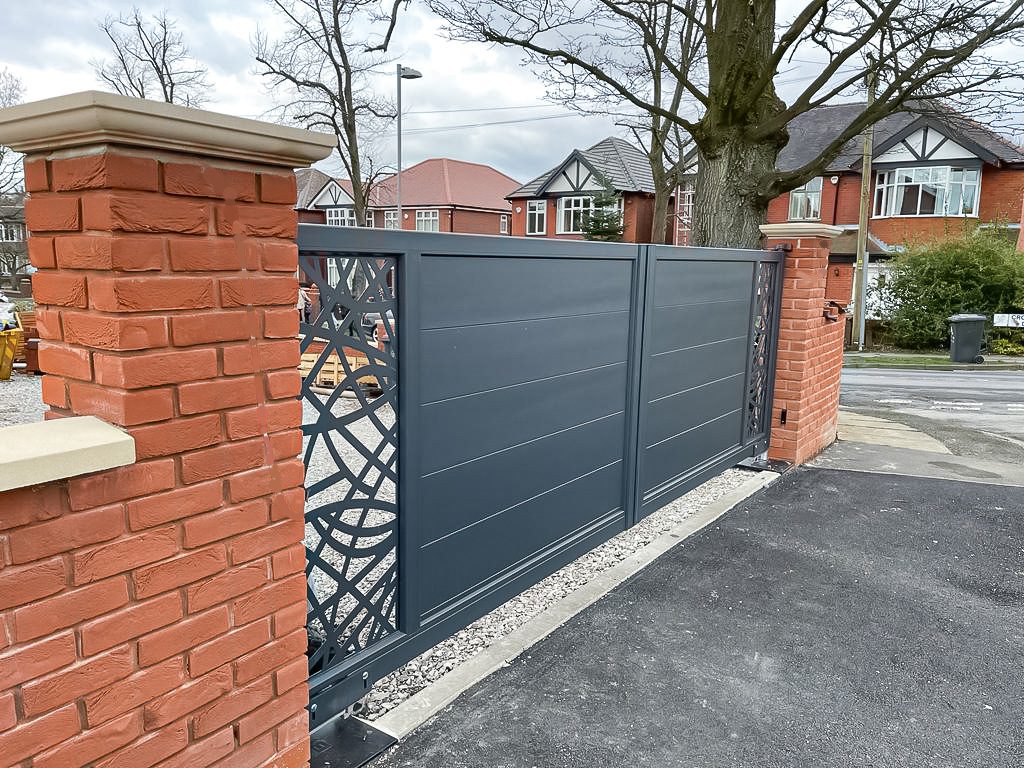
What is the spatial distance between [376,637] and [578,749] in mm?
908

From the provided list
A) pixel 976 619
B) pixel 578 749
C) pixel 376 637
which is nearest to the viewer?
pixel 578 749

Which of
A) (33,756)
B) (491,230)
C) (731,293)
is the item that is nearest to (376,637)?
(33,756)

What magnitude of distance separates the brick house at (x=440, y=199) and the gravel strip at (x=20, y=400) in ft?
106

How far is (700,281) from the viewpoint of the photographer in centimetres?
534

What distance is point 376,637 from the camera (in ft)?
10.1

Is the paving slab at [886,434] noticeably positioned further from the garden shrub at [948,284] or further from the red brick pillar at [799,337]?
the garden shrub at [948,284]

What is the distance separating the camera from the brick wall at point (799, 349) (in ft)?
21.5

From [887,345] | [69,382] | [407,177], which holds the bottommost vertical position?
[887,345]

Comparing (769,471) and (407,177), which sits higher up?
(407,177)

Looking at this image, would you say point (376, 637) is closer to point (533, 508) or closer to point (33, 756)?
point (533, 508)

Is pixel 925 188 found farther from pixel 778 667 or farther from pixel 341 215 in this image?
pixel 341 215

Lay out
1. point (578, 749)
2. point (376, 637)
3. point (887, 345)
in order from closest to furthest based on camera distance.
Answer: point (578, 749), point (376, 637), point (887, 345)

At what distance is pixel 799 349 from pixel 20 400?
1108 centimetres

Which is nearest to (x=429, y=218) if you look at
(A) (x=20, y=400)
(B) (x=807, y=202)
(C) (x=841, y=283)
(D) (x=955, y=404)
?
(B) (x=807, y=202)
